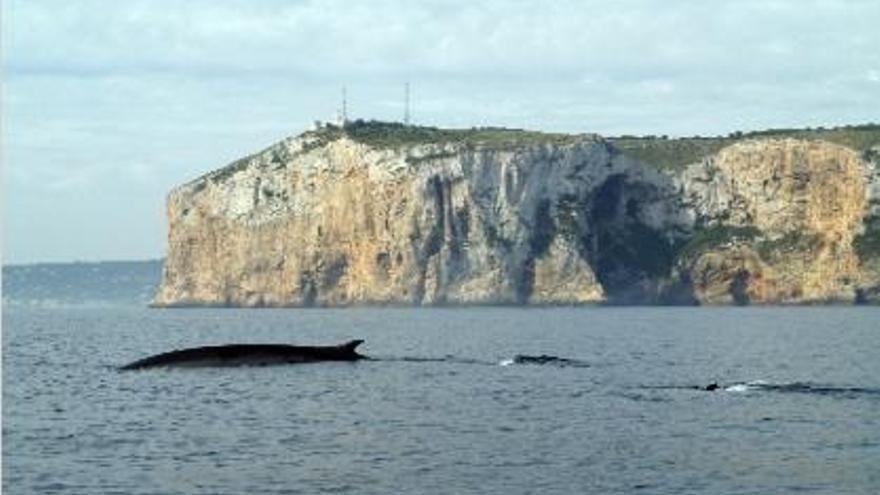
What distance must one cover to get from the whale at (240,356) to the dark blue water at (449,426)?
1198 millimetres

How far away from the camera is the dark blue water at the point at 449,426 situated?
38406mm

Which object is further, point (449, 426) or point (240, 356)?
point (240, 356)

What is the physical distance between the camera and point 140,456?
42844 mm

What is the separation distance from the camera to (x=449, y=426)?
5134 centimetres

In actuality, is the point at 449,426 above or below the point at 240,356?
below

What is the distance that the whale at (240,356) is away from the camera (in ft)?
256

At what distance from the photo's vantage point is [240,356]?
260 ft

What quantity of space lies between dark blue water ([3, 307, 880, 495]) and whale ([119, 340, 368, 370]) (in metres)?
1.20

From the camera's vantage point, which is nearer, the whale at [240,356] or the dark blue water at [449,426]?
the dark blue water at [449,426]

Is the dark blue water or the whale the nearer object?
the dark blue water

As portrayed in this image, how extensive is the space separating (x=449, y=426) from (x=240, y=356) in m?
30.2

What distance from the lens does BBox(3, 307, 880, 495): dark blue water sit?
1512 inches

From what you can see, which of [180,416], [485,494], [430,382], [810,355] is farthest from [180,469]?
[810,355]

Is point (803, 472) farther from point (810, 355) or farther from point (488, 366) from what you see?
point (810, 355)
